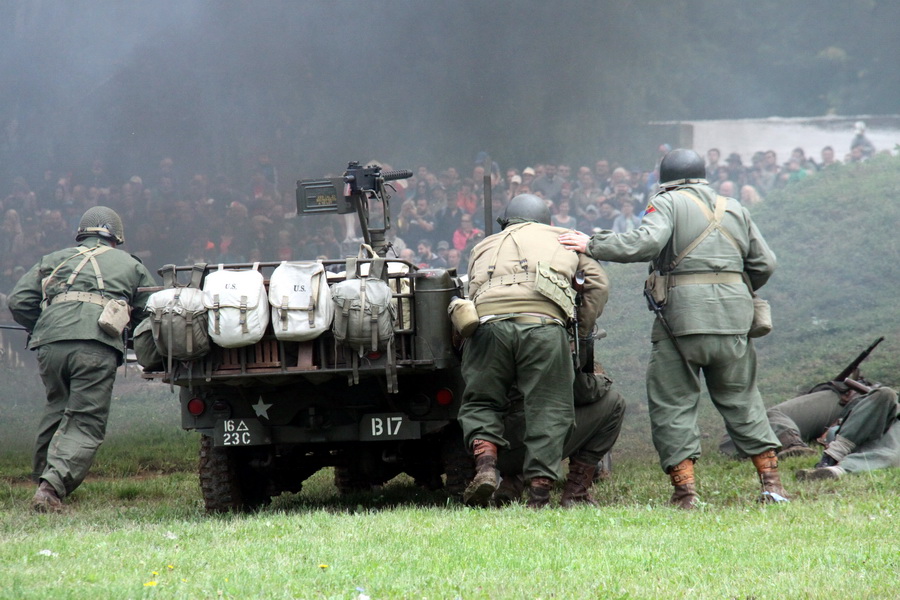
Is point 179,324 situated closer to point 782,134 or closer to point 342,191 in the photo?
point 342,191

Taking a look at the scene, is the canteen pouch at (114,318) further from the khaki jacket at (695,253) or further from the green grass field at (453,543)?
the khaki jacket at (695,253)

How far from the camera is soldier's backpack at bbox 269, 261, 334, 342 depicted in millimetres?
5934

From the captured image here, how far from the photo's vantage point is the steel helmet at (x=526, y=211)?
6.83 meters

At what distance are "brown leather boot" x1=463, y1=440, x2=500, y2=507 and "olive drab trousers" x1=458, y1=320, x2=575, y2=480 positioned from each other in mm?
47

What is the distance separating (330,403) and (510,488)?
4.19 ft

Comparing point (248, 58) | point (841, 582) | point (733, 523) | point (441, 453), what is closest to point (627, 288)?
point (248, 58)

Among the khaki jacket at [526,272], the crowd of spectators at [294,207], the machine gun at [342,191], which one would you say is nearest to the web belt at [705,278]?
the khaki jacket at [526,272]

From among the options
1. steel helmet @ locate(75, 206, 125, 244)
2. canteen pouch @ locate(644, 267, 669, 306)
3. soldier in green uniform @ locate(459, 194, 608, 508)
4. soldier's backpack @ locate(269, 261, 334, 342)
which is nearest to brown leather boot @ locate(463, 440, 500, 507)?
soldier in green uniform @ locate(459, 194, 608, 508)

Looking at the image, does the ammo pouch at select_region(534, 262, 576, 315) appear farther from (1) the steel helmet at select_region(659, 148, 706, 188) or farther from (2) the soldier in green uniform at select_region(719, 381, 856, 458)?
(2) the soldier in green uniform at select_region(719, 381, 856, 458)

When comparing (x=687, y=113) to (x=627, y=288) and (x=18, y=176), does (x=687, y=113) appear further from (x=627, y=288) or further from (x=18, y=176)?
(x=18, y=176)

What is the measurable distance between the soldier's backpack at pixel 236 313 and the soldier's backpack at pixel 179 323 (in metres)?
0.05

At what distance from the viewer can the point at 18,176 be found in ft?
54.2

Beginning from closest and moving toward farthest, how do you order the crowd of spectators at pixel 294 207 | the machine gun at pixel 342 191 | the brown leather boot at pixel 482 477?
the brown leather boot at pixel 482 477 < the machine gun at pixel 342 191 < the crowd of spectators at pixel 294 207

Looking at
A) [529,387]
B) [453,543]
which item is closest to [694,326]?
[529,387]
